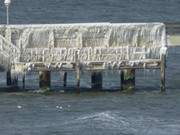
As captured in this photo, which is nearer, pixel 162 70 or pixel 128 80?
pixel 162 70

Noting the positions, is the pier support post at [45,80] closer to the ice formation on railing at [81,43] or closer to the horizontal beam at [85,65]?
the horizontal beam at [85,65]

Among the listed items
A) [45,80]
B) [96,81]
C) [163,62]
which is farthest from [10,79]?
[163,62]

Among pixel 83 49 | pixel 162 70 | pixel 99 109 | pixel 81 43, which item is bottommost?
pixel 99 109

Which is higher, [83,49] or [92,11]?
[92,11]

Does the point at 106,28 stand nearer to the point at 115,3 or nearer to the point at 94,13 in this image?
the point at 94,13

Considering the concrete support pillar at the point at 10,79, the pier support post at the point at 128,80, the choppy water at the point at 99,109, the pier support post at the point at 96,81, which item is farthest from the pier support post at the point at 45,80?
the pier support post at the point at 128,80

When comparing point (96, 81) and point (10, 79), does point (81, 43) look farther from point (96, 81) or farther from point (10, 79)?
point (10, 79)

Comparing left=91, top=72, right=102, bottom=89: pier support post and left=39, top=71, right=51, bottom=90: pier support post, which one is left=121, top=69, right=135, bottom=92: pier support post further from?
left=39, top=71, right=51, bottom=90: pier support post
